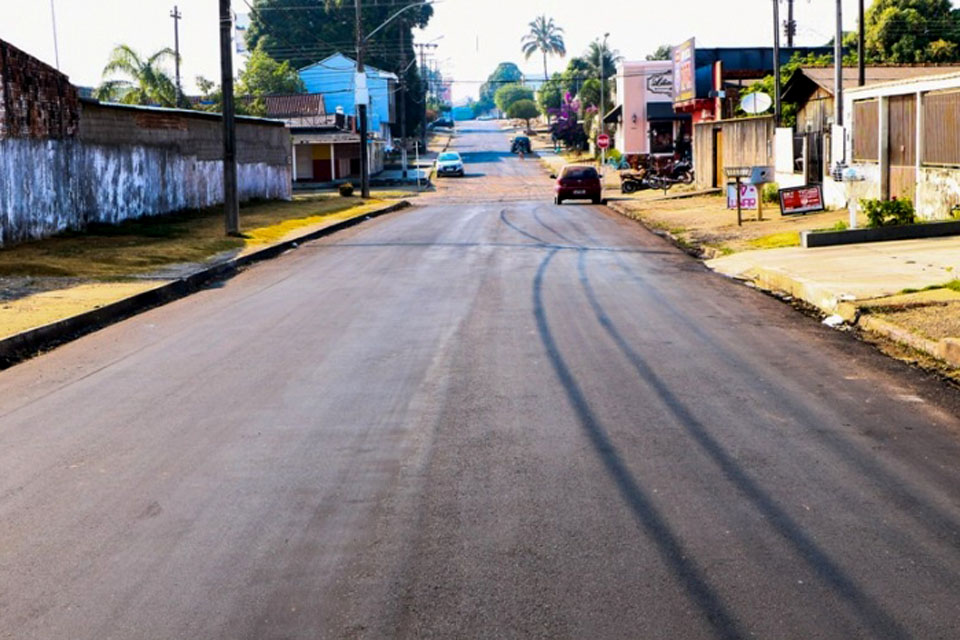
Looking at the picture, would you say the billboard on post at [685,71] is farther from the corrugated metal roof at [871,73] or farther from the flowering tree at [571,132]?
the flowering tree at [571,132]

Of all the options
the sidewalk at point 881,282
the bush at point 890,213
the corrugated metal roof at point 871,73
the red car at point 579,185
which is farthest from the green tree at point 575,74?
the sidewalk at point 881,282

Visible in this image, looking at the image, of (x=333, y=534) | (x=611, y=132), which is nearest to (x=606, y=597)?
(x=333, y=534)

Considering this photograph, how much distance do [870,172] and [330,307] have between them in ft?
54.1

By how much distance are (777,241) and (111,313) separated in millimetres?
13832

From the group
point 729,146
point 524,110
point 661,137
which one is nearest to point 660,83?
point 661,137

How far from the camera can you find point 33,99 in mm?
27328

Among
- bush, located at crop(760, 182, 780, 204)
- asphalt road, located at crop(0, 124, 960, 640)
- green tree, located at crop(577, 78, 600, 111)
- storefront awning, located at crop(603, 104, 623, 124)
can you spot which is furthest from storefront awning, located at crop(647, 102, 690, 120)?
asphalt road, located at crop(0, 124, 960, 640)

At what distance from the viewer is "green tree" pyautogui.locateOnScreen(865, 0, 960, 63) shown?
6906 cm

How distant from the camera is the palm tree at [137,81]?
61.8 m

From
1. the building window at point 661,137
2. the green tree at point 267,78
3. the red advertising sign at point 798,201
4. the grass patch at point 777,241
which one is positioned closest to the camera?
the grass patch at point 777,241

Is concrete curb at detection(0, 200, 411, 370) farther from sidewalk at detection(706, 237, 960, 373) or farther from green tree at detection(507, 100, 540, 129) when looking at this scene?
green tree at detection(507, 100, 540, 129)

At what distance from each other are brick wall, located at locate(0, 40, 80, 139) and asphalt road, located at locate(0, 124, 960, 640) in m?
13.3

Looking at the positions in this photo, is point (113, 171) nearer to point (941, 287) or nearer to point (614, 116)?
point (941, 287)

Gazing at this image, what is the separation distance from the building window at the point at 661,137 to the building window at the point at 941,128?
2409 inches
